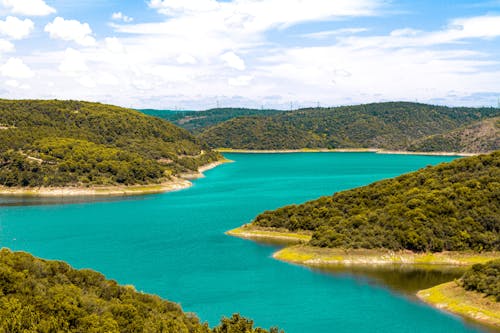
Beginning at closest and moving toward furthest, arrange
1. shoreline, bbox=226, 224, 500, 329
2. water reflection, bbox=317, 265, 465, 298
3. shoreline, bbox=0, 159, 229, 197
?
shoreline, bbox=226, 224, 500, 329 < water reflection, bbox=317, 265, 465, 298 < shoreline, bbox=0, 159, 229, 197

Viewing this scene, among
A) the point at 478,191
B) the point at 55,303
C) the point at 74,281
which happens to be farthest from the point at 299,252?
the point at 55,303

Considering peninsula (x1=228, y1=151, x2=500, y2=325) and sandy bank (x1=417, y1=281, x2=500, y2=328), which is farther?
peninsula (x1=228, y1=151, x2=500, y2=325)

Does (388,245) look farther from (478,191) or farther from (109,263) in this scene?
(109,263)

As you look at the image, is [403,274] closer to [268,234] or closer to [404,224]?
[404,224]

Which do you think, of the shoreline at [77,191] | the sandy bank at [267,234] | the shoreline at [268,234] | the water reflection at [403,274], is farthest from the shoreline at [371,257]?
the shoreline at [77,191]

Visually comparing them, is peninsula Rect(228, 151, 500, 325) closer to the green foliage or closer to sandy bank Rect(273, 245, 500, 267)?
sandy bank Rect(273, 245, 500, 267)

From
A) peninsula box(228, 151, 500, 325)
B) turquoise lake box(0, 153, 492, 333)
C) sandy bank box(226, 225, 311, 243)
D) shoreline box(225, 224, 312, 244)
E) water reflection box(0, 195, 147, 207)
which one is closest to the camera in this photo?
turquoise lake box(0, 153, 492, 333)

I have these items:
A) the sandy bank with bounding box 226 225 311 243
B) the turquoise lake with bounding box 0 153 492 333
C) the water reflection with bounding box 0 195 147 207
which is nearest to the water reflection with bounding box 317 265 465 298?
the turquoise lake with bounding box 0 153 492 333
